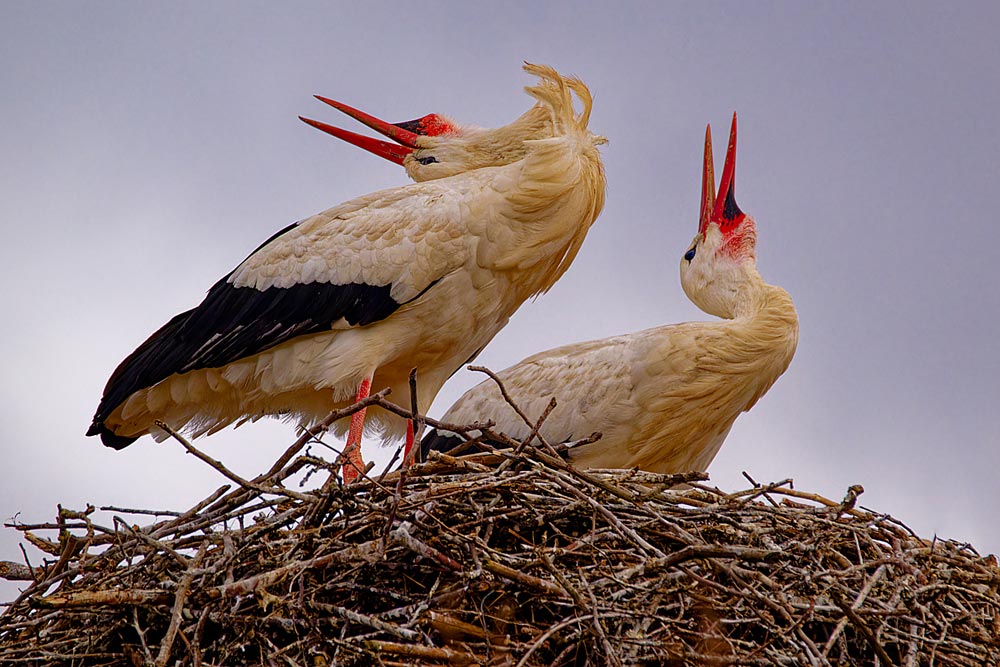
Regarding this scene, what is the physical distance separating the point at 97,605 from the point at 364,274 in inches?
74.7

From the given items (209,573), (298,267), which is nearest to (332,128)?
(298,267)

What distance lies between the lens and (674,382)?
5426mm

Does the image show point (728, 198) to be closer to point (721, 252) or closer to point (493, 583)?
point (721, 252)

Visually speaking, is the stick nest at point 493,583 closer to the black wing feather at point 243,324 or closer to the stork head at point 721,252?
the black wing feather at point 243,324

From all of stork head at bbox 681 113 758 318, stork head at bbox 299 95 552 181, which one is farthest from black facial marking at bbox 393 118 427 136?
stork head at bbox 681 113 758 318

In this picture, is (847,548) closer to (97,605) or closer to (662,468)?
(662,468)

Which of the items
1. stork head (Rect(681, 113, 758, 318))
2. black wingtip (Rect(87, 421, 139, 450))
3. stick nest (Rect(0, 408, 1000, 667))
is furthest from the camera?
stork head (Rect(681, 113, 758, 318))

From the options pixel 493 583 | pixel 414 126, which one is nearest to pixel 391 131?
pixel 414 126

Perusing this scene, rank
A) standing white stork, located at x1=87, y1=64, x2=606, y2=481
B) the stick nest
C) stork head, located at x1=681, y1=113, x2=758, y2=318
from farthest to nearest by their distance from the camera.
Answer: stork head, located at x1=681, y1=113, x2=758, y2=318, standing white stork, located at x1=87, y1=64, x2=606, y2=481, the stick nest

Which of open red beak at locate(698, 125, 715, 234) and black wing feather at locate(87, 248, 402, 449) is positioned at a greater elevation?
open red beak at locate(698, 125, 715, 234)

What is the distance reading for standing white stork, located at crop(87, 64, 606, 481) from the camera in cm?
503

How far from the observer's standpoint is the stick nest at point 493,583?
337 centimetres

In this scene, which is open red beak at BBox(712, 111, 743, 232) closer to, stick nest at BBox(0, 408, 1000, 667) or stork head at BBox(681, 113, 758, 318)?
stork head at BBox(681, 113, 758, 318)

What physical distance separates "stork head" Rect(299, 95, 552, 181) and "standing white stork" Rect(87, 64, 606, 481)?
0.67 ft
